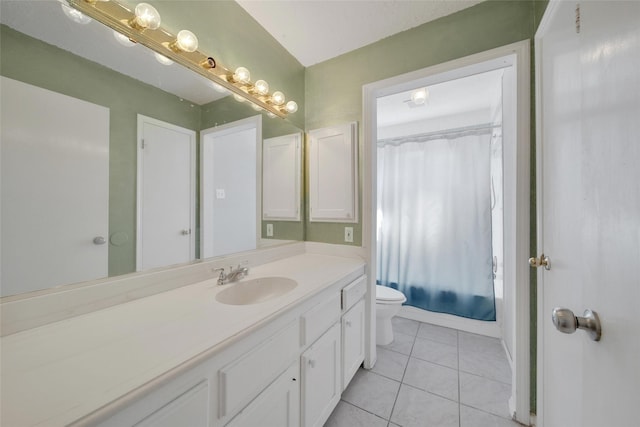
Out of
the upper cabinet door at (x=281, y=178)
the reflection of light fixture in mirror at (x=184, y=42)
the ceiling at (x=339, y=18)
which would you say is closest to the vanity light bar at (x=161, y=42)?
the reflection of light fixture in mirror at (x=184, y=42)

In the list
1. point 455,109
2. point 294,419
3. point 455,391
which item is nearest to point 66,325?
point 294,419

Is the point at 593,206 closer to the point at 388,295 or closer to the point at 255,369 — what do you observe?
the point at 255,369

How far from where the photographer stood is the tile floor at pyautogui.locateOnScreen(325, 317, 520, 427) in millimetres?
1267

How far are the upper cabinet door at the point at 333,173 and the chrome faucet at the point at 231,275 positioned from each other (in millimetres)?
795

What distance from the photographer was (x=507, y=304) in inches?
70.5

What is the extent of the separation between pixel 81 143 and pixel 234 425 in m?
1.03

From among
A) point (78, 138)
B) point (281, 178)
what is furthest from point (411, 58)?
point (78, 138)

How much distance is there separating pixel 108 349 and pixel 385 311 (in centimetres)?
179

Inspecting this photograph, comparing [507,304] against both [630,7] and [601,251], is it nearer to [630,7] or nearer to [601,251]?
[601,251]

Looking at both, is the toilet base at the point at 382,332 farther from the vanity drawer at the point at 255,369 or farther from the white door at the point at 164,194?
the white door at the point at 164,194

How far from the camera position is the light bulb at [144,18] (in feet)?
2.86

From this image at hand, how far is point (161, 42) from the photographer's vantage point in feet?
3.21

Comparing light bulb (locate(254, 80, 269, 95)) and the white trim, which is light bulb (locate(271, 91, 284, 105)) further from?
the white trim

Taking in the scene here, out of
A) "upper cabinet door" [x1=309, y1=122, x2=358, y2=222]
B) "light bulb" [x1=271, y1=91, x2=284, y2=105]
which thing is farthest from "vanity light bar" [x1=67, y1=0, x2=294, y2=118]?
"upper cabinet door" [x1=309, y1=122, x2=358, y2=222]
